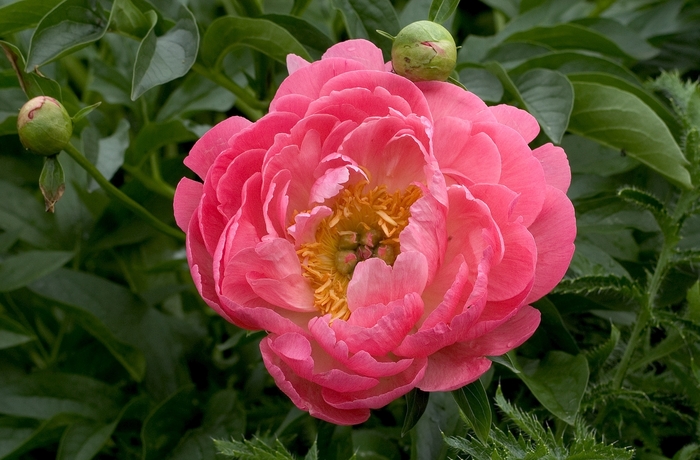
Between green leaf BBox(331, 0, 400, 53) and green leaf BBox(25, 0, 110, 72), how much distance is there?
241 mm

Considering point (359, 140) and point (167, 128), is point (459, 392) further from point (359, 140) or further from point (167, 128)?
point (167, 128)

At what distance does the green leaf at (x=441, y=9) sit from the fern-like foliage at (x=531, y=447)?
0.34 metres

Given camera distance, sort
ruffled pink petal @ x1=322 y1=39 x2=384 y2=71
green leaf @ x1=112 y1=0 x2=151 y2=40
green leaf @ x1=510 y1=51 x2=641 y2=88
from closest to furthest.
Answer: ruffled pink petal @ x1=322 y1=39 x2=384 y2=71 → green leaf @ x1=112 y1=0 x2=151 y2=40 → green leaf @ x1=510 y1=51 x2=641 y2=88

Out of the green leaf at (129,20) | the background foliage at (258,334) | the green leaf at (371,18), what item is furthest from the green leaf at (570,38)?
the green leaf at (129,20)

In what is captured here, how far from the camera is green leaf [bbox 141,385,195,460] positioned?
0.84 m

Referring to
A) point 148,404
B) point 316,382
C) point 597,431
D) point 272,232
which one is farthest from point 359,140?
point 148,404

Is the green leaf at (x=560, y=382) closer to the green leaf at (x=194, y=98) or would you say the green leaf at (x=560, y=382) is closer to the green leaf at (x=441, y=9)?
the green leaf at (x=441, y=9)

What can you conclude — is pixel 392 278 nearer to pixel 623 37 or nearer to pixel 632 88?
pixel 632 88

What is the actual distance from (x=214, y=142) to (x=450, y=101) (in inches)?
8.1

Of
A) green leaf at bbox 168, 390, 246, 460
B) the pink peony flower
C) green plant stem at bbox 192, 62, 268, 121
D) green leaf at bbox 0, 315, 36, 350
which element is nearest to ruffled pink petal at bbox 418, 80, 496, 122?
the pink peony flower

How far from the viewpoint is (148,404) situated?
3.08ft

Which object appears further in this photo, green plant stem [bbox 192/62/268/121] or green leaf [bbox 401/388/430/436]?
green plant stem [bbox 192/62/268/121]

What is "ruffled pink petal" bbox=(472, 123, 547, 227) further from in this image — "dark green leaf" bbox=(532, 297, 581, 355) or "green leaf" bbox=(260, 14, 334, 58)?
"green leaf" bbox=(260, 14, 334, 58)

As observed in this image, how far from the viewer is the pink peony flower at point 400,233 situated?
0.57 meters
